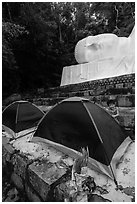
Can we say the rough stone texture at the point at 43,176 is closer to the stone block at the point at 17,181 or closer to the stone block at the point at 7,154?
the stone block at the point at 17,181

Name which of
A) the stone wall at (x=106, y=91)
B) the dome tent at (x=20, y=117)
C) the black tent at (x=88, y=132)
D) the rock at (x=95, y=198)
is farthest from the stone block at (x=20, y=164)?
the stone wall at (x=106, y=91)

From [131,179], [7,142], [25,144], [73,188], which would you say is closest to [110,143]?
[131,179]

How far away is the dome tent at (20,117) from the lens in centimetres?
255

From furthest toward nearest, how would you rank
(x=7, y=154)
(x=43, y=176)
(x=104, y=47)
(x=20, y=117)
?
1. (x=104, y=47)
2. (x=20, y=117)
3. (x=7, y=154)
4. (x=43, y=176)

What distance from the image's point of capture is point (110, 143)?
149cm

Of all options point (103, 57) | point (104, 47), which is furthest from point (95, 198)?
point (104, 47)

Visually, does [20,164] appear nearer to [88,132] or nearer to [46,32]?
[88,132]

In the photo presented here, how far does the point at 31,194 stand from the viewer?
58.5 inches

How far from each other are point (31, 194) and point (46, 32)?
6262mm

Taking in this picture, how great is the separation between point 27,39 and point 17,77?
2038 millimetres

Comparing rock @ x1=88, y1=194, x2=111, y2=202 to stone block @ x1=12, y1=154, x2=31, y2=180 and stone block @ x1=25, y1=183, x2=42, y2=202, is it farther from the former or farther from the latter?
stone block @ x1=12, y1=154, x2=31, y2=180

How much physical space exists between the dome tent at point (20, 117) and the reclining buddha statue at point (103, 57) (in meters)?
2.84

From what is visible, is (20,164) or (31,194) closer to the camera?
(31,194)

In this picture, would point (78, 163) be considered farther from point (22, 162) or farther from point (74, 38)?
point (74, 38)
